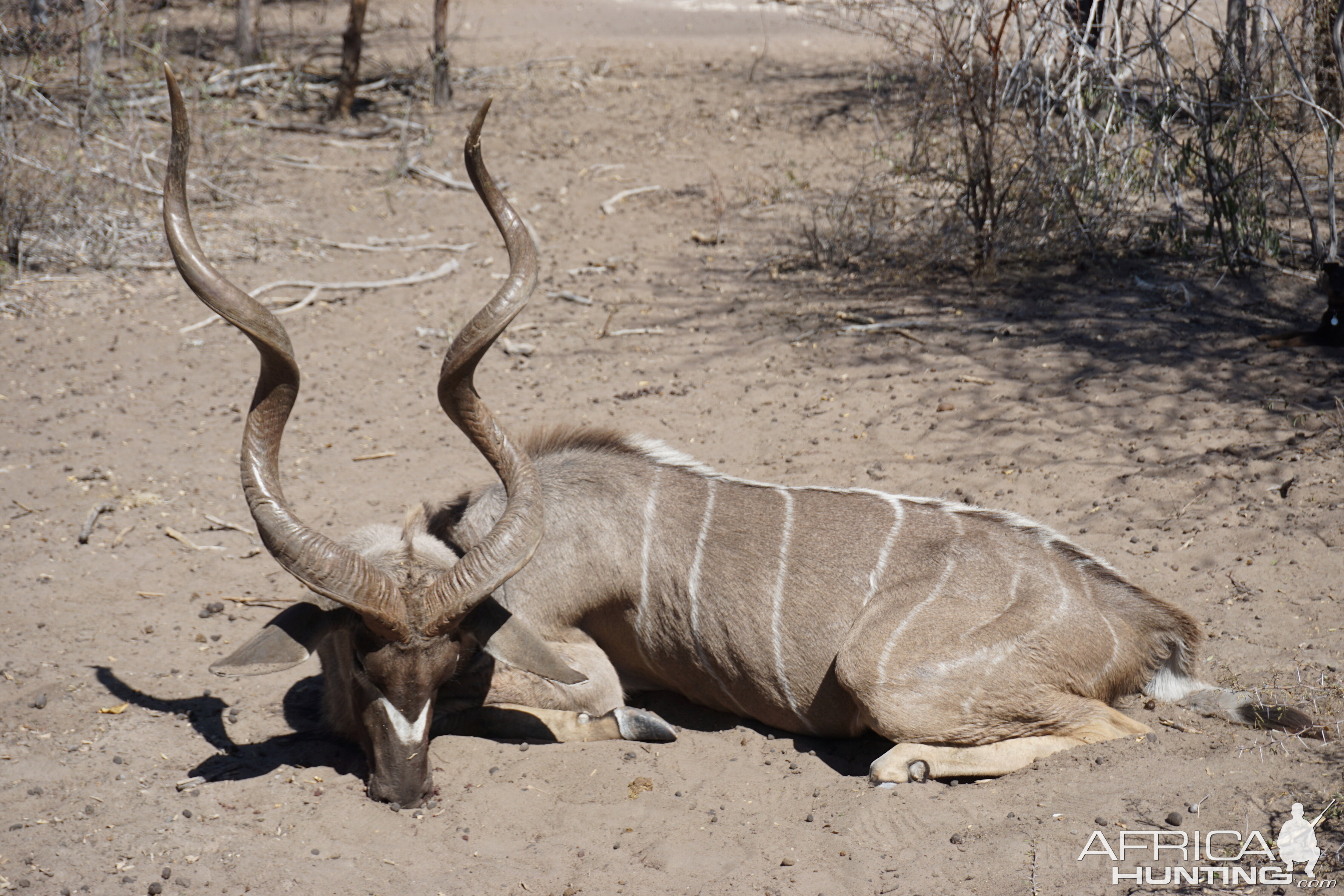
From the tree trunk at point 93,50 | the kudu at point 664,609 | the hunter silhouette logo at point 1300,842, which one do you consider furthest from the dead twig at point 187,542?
the tree trunk at point 93,50

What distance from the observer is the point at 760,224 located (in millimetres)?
8891

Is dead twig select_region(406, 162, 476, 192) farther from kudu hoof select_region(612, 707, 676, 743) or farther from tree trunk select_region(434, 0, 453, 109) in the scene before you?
kudu hoof select_region(612, 707, 676, 743)

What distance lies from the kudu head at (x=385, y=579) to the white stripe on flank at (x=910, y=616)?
1023 millimetres

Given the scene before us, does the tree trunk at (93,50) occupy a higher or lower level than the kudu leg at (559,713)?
higher

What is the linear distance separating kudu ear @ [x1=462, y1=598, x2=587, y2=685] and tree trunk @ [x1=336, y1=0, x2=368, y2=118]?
8399 millimetres

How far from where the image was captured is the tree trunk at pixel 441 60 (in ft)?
36.3

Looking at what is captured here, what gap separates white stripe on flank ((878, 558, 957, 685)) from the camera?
12.4ft

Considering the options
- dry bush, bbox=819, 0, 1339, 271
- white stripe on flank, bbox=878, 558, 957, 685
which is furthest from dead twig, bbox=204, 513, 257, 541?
dry bush, bbox=819, 0, 1339, 271

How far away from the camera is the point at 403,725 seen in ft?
11.8

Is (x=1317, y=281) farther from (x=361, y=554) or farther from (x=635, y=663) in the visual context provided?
(x=361, y=554)

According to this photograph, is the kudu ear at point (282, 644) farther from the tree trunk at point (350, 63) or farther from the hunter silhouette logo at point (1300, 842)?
the tree trunk at point (350, 63)

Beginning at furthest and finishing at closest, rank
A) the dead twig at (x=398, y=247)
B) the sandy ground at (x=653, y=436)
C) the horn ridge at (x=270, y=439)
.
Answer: the dead twig at (x=398, y=247)
the horn ridge at (x=270, y=439)
the sandy ground at (x=653, y=436)

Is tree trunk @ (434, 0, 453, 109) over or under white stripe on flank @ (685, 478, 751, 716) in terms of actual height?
over

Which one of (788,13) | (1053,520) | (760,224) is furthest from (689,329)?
(788,13)
